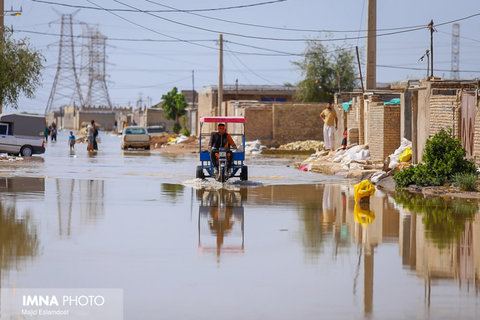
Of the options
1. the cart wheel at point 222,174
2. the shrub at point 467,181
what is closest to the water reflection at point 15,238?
the cart wheel at point 222,174

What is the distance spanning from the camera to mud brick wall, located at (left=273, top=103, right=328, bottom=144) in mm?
52188

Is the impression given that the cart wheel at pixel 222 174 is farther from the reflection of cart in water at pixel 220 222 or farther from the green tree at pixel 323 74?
the green tree at pixel 323 74

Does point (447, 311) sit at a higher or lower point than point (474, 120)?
lower

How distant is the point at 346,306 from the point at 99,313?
2.14 meters

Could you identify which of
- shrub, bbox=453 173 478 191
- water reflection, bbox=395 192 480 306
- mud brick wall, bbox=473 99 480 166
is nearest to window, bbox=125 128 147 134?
mud brick wall, bbox=473 99 480 166

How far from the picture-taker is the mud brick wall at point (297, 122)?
2055 inches

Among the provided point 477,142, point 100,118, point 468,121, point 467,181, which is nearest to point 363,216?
point 467,181

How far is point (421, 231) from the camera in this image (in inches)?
491

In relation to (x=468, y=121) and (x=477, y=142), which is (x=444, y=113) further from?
(x=477, y=142)

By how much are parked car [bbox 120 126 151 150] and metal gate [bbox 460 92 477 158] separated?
3415cm

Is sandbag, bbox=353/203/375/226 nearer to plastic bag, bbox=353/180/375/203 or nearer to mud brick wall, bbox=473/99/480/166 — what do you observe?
plastic bag, bbox=353/180/375/203

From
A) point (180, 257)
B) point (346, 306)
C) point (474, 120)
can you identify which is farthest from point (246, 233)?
point (474, 120)

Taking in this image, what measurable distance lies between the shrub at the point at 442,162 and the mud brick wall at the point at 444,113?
3.03ft

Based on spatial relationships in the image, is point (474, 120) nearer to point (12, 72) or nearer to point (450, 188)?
point (450, 188)
